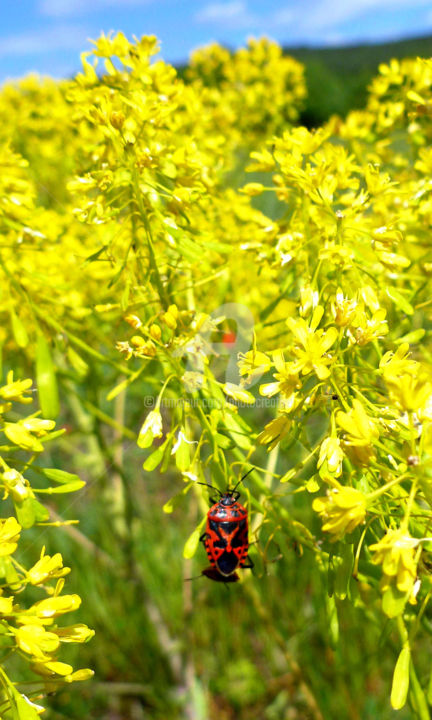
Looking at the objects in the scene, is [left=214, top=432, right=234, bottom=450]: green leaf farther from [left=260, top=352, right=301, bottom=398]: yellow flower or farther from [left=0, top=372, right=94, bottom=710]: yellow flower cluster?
[left=0, top=372, right=94, bottom=710]: yellow flower cluster

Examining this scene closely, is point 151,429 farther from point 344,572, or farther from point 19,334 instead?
point 19,334

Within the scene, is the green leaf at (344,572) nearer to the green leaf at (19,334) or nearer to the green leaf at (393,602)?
the green leaf at (393,602)

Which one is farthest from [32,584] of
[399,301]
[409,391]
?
[399,301]

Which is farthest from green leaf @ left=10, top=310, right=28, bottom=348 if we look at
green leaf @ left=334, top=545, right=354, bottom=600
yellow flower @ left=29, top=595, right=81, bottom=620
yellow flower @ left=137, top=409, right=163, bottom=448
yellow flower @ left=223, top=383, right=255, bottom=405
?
green leaf @ left=334, top=545, right=354, bottom=600

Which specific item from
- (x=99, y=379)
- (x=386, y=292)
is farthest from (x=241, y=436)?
(x=99, y=379)

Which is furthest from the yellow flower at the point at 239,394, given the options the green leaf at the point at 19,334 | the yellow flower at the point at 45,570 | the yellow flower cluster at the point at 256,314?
the green leaf at the point at 19,334

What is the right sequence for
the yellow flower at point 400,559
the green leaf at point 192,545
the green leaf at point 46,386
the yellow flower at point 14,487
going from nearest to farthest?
1. the yellow flower at point 400,559
2. the yellow flower at point 14,487
3. the green leaf at point 192,545
4. the green leaf at point 46,386
